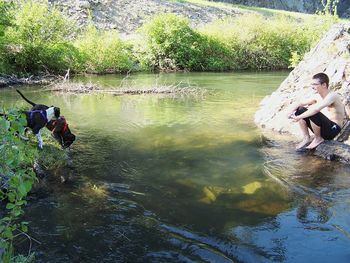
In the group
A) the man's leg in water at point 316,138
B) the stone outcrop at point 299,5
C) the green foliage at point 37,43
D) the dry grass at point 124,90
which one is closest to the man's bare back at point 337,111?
the man's leg in water at point 316,138

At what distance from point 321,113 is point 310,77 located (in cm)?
468

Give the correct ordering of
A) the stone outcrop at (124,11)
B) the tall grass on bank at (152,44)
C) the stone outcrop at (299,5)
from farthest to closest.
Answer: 1. the stone outcrop at (299,5)
2. the stone outcrop at (124,11)
3. the tall grass on bank at (152,44)

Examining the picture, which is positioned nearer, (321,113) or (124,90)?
(321,113)

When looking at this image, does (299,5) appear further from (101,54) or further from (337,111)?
(337,111)

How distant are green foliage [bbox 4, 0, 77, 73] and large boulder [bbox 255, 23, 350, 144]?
1840 cm

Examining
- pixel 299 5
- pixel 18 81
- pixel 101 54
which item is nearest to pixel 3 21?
pixel 18 81

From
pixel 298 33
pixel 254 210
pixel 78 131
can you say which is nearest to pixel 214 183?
pixel 254 210

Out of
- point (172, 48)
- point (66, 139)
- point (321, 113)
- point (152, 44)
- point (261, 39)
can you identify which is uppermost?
point (261, 39)

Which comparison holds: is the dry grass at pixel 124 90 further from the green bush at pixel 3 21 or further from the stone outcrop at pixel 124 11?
the stone outcrop at pixel 124 11

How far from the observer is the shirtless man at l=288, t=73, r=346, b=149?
9172 mm

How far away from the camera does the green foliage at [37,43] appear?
2728 centimetres

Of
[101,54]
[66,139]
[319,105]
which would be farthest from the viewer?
[101,54]

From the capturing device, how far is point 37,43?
2795 cm

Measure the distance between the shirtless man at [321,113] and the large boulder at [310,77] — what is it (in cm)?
176
